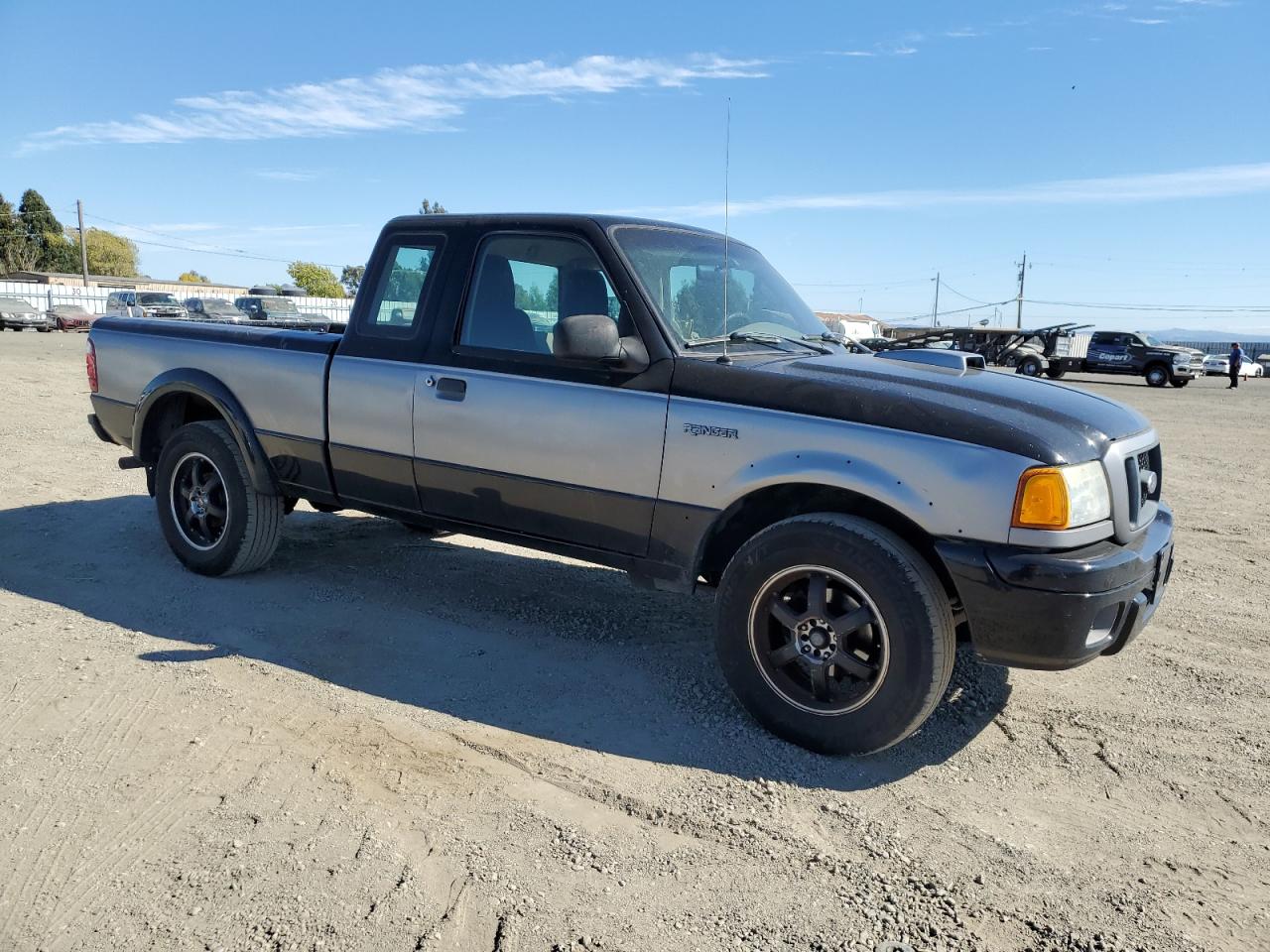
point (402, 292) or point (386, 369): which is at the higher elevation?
point (402, 292)

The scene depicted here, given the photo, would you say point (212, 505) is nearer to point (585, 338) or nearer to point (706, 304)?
point (585, 338)

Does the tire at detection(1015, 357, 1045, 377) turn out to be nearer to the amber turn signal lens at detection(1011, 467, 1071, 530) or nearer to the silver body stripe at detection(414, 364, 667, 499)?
the silver body stripe at detection(414, 364, 667, 499)

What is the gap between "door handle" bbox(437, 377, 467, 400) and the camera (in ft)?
14.4

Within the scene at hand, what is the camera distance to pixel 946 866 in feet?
9.27

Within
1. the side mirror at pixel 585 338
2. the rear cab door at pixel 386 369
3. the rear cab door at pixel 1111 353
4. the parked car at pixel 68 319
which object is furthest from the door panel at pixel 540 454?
the parked car at pixel 68 319

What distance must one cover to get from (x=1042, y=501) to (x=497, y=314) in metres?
2.57

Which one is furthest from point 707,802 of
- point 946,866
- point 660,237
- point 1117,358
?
point 1117,358

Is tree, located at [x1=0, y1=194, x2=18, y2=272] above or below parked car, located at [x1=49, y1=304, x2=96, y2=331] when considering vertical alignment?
above

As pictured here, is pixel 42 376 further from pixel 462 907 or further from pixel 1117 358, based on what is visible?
pixel 1117 358

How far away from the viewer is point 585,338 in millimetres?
3730

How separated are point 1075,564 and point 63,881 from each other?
3.27 m

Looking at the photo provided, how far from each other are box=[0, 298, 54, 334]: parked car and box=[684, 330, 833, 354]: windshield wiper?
42.5 m

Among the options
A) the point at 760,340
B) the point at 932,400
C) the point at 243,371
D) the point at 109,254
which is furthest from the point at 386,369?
the point at 109,254

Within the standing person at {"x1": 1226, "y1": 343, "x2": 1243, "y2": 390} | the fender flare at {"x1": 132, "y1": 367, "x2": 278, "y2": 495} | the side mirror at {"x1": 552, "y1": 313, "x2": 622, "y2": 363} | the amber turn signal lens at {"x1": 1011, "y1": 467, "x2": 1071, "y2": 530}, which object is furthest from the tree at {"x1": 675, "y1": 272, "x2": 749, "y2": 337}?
the standing person at {"x1": 1226, "y1": 343, "x2": 1243, "y2": 390}
